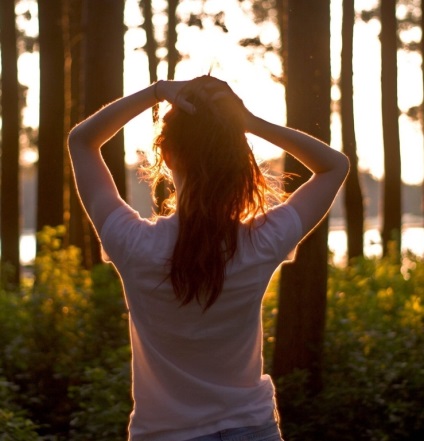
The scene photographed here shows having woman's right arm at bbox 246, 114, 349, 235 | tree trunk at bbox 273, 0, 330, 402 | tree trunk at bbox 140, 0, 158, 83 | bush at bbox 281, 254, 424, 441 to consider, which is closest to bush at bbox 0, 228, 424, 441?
bush at bbox 281, 254, 424, 441

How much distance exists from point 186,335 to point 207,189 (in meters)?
0.39

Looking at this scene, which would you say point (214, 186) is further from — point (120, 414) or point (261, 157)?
point (120, 414)

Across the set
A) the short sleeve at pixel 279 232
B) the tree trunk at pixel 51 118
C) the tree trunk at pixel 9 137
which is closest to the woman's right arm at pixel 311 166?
the short sleeve at pixel 279 232

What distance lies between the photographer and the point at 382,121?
76.6ft

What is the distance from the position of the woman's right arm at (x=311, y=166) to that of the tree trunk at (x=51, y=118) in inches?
633

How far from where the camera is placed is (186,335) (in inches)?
108

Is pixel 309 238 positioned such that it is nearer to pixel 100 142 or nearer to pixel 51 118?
pixel 100 142

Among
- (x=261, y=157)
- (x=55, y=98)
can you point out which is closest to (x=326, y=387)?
(x=261, y=157)

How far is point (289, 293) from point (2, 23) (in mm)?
14619

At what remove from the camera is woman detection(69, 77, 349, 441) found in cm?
273

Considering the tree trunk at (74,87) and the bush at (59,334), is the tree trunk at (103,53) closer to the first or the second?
the bush at (59,334)

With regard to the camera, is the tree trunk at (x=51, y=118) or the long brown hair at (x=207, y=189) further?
the tree trunk at (x=51, y=118)

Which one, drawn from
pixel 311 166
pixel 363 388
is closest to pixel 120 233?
pixel 311 166

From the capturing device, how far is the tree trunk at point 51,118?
61.9ft
